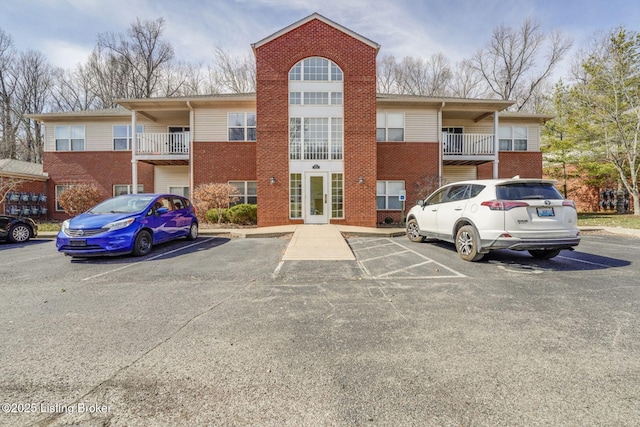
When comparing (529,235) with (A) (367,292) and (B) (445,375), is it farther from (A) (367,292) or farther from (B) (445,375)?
(B) (445,375)

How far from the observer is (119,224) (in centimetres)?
696

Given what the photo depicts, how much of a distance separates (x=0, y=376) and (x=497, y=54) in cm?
4069

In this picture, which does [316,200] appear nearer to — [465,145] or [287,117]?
[287,117]

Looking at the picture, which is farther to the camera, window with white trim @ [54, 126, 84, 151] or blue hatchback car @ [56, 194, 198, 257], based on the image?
window with white trim @ [54, 126, 84, 151]

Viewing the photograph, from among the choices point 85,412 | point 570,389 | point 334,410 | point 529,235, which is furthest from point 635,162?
point 85,412

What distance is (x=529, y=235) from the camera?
5.61 metres

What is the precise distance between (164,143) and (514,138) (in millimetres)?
19309

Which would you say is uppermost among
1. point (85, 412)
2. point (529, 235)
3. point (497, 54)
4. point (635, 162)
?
point (497, 54)

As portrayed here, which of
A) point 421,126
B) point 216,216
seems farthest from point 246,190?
point 421,126

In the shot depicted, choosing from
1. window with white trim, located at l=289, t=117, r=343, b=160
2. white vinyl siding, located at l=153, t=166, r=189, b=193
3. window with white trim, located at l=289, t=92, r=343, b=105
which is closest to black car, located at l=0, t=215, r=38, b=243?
white vinyl siding, located at l=153, t=166, r=189, b=193

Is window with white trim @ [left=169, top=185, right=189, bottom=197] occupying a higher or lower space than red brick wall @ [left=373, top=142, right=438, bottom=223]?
lower

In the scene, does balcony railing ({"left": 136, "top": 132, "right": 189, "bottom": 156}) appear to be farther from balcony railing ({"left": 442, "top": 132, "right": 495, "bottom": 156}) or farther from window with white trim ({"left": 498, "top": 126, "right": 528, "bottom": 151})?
window with white trim ({"left": 498, "top": 126, "right": 528, "bottom": 151})

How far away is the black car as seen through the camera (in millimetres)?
9633

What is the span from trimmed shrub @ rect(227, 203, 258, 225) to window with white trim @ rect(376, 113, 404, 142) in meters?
7.47
